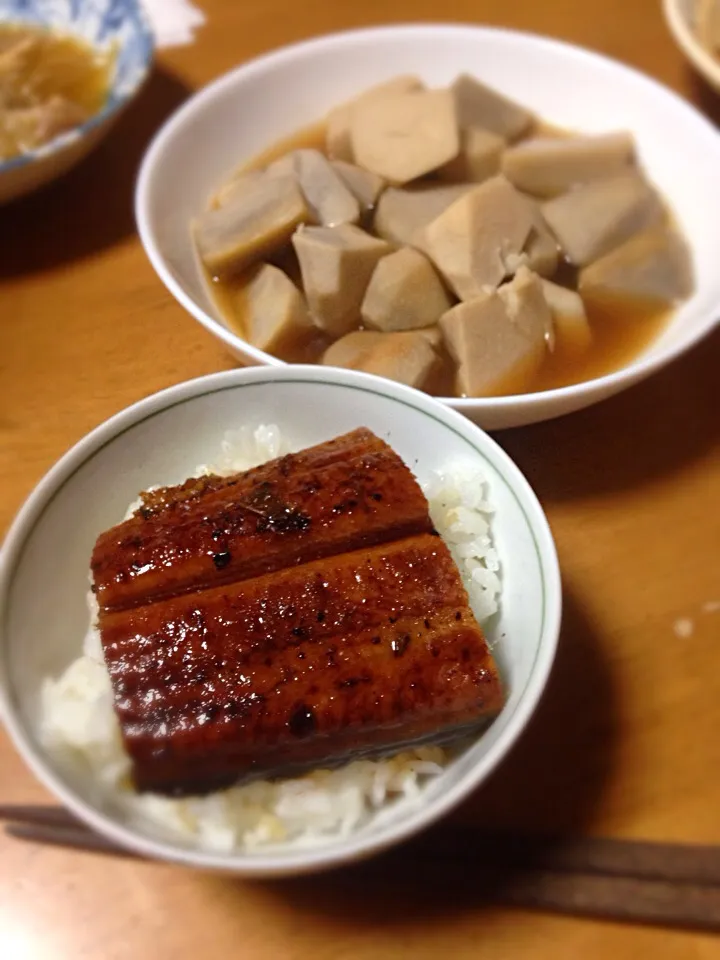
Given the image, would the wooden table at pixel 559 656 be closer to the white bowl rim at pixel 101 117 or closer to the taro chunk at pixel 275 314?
the taro chunk at pixel 275 314

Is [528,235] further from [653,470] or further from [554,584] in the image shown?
[554,584]

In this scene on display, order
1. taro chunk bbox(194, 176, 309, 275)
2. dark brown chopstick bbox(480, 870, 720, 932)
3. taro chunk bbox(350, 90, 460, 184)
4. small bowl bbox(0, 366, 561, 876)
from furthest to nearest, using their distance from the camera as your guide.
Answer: taro chunk bbox(350, 90, 460, 184), taro chunk bbox(194, 176, 309, 275), dark brown chopstick bbox(480, 870, 720, 932), small bowl bbox(0, 366, 561, 876)

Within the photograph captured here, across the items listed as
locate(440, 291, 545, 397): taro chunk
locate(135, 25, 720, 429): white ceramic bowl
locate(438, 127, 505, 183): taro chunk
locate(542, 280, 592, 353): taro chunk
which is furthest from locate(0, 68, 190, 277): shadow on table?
locate(542, 280, 592, 353): taro chunk

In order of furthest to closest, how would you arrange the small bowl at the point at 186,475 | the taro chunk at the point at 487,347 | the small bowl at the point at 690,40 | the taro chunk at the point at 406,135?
the small bowl at the point at 690,40
the taro chunk at the point at 406,135
the taro chunk at the point at 487,347
the small bowl at the point at 186,475

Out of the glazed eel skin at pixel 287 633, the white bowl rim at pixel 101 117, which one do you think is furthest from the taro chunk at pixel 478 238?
the white bowl rim at pixel 101 117

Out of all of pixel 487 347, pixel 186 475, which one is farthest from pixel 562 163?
pixel 186 475

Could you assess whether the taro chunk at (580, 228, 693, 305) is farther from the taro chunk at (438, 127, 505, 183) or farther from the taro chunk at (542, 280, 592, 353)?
the taro chunk at (438, 127, 505, 183)

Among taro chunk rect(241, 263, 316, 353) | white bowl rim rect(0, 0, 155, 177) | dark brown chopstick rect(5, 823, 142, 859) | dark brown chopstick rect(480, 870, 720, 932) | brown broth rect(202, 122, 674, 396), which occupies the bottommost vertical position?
dark brown chopstick rect(480, 870, 720, 932)
